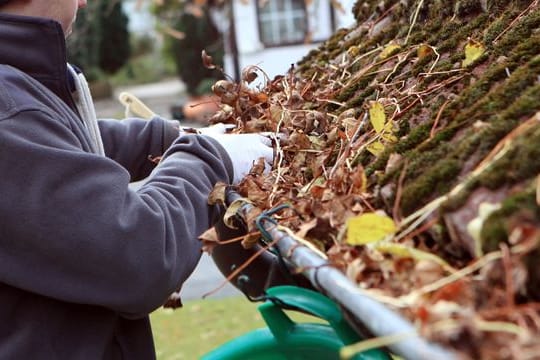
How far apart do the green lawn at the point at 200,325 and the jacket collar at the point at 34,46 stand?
3.40 meters

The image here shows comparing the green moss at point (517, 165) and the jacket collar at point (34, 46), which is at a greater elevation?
the jacket collar at point (34, 46)

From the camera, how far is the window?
16.9 metres

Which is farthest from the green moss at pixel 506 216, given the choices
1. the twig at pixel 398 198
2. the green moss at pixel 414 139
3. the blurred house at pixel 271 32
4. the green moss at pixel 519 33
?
the blurred house at pixel 271 32

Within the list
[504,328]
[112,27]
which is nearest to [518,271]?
[504,328]

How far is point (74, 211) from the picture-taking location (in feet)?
5.15

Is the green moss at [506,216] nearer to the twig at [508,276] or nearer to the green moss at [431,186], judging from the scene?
the twig at [508,276]

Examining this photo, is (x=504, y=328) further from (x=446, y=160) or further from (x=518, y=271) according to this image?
(x=446, y=160)

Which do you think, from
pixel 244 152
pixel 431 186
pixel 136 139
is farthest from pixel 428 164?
pixel 136 139

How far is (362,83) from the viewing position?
6.65ft

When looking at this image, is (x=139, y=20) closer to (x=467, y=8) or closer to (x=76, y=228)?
(x=467, y=8)

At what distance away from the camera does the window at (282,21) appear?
1688cm

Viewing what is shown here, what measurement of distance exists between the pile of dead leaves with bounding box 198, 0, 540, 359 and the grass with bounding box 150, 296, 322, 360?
3.13 metres

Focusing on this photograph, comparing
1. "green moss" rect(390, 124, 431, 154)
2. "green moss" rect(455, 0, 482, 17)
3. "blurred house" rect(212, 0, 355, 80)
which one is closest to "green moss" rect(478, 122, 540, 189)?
"green moss" rect(390, 124, 431, 154)

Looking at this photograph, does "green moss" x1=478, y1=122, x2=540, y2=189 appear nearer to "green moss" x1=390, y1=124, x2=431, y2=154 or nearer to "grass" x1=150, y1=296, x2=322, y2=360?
"green moss" x1=390, y1=124, x2=431, y2=154
